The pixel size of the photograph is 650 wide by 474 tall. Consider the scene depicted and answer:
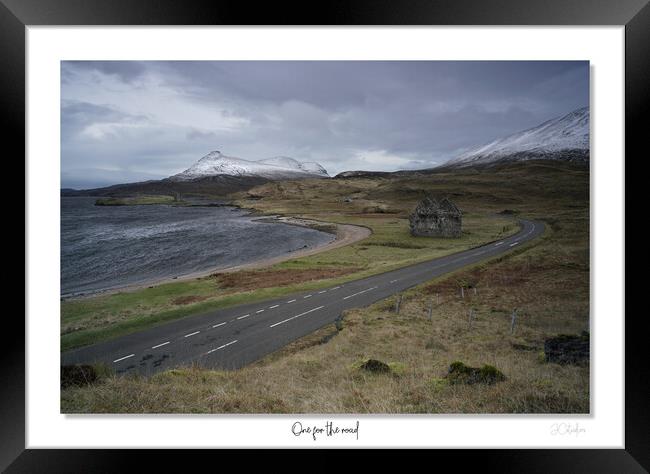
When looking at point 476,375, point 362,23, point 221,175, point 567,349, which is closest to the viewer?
point 362,23

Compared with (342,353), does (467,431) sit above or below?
below

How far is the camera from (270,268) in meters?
7.32

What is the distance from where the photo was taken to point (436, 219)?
7.39 meters

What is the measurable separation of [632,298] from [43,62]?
Result: 27.3 ft

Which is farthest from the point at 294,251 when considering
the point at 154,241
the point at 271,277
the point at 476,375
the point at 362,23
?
the point at 362,23

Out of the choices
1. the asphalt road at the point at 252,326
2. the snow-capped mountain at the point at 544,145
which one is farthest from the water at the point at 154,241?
the snow-capped mountain at the point at 544,145

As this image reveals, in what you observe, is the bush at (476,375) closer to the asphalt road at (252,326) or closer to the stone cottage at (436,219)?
the asphalt road at (252,326)

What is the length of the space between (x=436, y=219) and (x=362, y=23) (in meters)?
4.84

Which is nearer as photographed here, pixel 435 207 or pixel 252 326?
pixel 252 326

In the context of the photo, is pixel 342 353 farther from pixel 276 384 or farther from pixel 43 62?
pixel 43 62

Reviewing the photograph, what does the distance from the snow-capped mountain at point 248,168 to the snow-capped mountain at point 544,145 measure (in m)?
2.84

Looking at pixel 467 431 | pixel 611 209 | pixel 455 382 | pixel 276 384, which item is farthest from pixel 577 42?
pixel 276 384

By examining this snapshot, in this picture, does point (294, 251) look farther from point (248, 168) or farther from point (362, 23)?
point (362, 23)

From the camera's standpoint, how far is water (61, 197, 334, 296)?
484 centimetres
